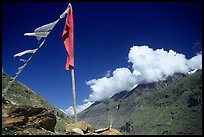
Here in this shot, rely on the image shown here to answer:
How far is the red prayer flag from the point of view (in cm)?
1752

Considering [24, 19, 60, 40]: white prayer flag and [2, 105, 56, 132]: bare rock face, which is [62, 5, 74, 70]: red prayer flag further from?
[2, 105, 56, 132]: bare rock face

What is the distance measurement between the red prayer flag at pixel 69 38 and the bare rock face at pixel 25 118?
7.39m

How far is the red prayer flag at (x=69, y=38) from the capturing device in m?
17.5

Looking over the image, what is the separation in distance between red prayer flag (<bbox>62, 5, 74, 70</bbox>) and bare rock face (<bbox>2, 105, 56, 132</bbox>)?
24.3ft

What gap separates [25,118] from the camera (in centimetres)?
2494

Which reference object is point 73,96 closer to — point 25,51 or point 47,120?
point 25,51

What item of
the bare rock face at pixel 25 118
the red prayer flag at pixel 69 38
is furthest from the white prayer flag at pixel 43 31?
the bare rock face at pixel 25 118

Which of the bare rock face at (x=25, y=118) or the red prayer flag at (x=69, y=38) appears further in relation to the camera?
the bare rock face at (x=25, y=118)

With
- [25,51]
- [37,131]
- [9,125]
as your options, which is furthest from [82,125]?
[25,51]

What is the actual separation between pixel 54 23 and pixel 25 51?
2.29 m

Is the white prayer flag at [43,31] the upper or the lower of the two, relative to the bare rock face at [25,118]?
upper

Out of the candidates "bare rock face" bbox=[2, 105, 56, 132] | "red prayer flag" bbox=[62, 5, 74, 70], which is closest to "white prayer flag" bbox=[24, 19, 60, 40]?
"red prayer flag" bbox=[62, 5, 74, 70]

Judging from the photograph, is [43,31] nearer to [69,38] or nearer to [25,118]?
[69,38]

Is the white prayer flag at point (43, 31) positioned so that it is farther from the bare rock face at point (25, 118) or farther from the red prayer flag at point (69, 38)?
the bare rock face at point (25, 118)
